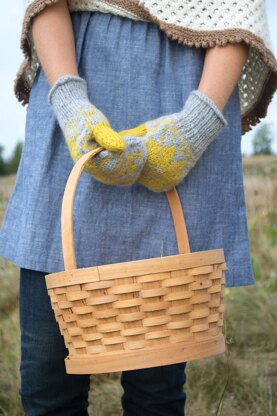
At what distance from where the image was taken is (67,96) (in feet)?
4.29

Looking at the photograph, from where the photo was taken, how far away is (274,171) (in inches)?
247

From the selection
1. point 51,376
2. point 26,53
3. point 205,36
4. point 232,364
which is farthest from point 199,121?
point 232,364

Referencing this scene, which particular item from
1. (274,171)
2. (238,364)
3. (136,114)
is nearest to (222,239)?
(136,114)

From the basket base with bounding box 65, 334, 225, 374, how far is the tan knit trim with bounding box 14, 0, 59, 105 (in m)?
0.67

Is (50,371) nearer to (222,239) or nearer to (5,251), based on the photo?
(5,251)

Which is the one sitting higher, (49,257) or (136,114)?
(136,114)

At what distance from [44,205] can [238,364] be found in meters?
1.31

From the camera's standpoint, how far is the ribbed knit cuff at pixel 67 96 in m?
1.29

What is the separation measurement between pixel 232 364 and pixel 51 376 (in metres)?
1.13

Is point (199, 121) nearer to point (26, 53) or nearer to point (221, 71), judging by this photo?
point (221, 71)

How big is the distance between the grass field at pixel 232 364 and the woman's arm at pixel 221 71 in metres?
0.53

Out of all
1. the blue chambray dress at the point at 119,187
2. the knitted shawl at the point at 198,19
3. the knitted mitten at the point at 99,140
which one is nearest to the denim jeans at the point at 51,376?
A: the blue chambray dress at the point at 119,187

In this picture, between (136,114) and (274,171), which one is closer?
(136,114)

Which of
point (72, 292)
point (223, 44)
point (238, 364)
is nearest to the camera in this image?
point (72, 292)
